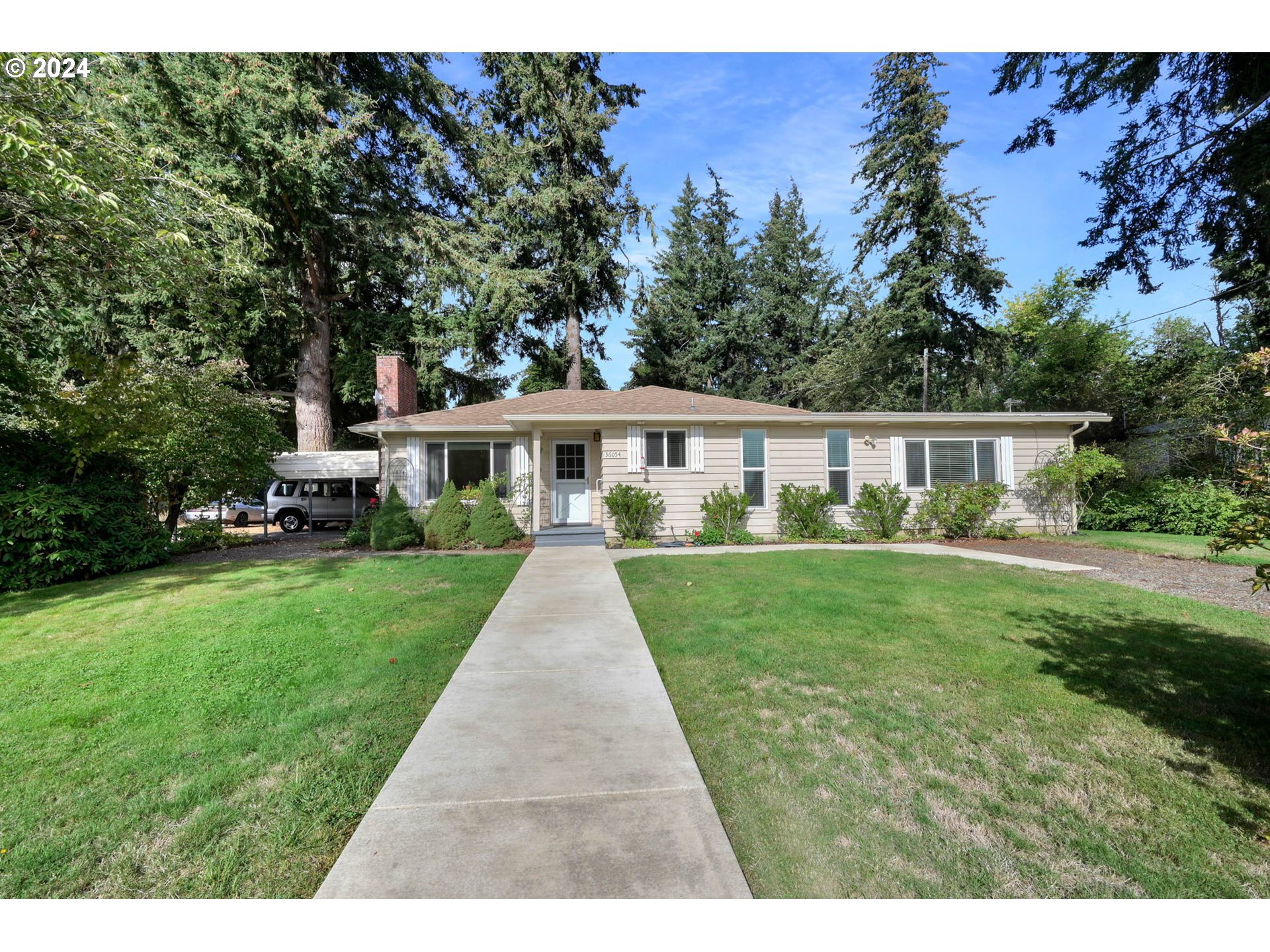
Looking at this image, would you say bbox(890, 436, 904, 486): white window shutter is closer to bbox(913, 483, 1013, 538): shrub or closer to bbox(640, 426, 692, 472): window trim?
bbox(913, 483, 1013, 538): shrub

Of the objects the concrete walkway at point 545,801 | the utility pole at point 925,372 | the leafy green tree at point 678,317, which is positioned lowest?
the concrete walkway at point 545,801

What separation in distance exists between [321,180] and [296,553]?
11487 mm

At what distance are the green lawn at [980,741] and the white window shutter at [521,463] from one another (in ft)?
22.0

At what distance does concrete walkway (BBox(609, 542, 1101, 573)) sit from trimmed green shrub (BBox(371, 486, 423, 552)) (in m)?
4.31

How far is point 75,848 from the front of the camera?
2070 mm

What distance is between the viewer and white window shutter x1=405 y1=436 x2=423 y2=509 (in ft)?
38.2

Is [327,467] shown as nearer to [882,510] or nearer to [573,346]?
[573,346]

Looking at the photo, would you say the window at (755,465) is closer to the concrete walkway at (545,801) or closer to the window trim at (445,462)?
the window trim at (445,462)

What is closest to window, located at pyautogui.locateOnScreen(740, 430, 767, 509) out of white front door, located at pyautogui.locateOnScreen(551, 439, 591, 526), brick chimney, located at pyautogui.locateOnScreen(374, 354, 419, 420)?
white front door, located at pyautogui.locateOnScreen(551, 439, 591, 526)

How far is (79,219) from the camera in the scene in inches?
259

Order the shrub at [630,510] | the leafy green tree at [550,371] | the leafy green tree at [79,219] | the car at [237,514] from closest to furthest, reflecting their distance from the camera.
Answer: the leafy green tree at [79,219] < the shrub at [630,510] < the car at [237,514] < the leafy green tree at [550,371]

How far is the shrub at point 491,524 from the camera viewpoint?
1079cm

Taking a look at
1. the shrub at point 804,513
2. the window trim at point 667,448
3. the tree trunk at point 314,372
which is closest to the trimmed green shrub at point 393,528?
the window trim at point 667,448

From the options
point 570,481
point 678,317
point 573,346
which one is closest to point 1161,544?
point 570,481
